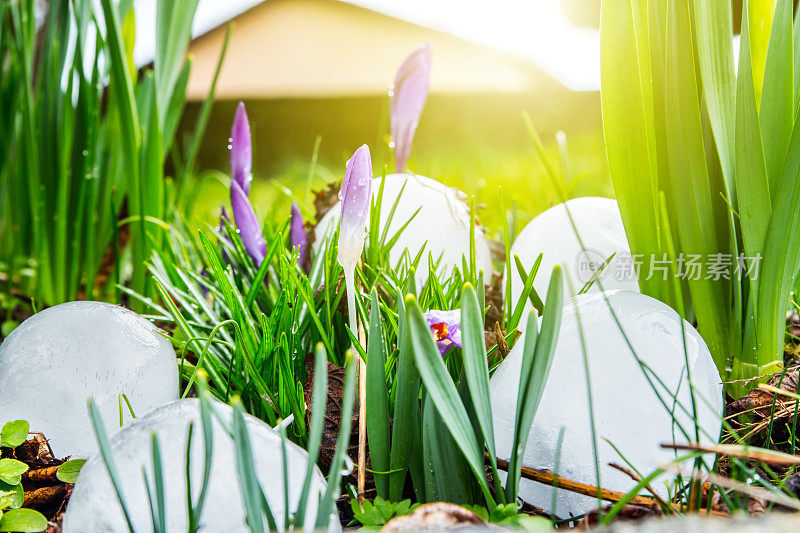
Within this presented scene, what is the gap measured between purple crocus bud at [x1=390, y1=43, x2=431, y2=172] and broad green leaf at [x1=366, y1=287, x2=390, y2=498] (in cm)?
72

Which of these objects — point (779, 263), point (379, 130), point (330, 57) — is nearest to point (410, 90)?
point (779, 263)

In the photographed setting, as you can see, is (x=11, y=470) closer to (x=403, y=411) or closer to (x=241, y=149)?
(x=403, y=411)

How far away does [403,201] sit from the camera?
1341 millimetres

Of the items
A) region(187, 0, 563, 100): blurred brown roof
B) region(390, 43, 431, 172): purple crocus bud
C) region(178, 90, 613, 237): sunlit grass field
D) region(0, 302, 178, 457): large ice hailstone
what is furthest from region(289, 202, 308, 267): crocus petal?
region(187, 0, 563, 100): blurred brown roof

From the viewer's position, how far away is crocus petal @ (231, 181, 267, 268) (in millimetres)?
1195

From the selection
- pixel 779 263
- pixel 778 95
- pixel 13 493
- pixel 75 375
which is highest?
pixel 778 95

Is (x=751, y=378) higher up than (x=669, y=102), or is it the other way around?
(x=669, y=102)

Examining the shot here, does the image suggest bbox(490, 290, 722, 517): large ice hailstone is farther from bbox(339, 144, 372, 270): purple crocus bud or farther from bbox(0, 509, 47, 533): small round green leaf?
bbox(0, 509, 47, 533): small round green leaf

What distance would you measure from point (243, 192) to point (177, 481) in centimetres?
69

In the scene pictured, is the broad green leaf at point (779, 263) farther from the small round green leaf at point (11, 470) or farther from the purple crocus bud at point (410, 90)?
the small round green leaf at point (11, 470)

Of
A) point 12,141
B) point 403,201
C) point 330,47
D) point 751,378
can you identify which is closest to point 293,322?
point 403,201

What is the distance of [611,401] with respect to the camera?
776mm

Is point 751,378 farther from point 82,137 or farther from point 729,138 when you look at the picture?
point 82,137

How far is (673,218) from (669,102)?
0.19 meters
